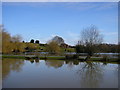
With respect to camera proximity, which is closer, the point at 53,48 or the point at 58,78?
the point at 58,78

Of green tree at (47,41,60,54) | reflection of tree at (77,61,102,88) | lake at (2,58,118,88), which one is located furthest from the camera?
green tree at (47,41,60,54)

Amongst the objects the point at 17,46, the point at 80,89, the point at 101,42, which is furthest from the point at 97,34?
the point at 80,89

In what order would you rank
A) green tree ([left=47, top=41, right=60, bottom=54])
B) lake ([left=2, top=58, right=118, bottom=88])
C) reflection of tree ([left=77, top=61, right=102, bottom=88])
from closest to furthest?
1. lake ([left=2, top=58, right=118, bottom=88])
2. reflection of tree ([left=77, top=61, right=102, bottom=88])
3. green tree ([left=47, top=41, right=60, bottom=54])

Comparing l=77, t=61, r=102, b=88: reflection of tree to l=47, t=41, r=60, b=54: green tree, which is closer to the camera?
l=77, t=61, r=102, b=88: reflection of tree

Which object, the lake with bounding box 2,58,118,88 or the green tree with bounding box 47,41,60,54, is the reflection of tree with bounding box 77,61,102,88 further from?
the green tree with bounding box 47,41,60,54

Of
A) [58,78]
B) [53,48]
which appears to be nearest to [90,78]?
[58,78]

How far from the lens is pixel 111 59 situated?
19.1 metres

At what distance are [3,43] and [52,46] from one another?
11.4 metres

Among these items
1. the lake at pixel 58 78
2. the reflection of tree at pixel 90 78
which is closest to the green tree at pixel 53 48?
the lake at pixel 58 78

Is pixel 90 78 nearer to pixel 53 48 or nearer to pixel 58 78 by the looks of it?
pixel 58 78

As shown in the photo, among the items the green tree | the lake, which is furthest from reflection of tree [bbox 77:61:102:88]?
the green tree

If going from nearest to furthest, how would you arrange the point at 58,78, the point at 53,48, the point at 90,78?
the point at 58,78
the point at 90,78
the point at 53,48

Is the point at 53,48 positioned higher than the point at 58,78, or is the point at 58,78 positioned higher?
the point at 53,48

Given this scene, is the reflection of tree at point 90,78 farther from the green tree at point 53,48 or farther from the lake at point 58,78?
the green tree at point 53,48
